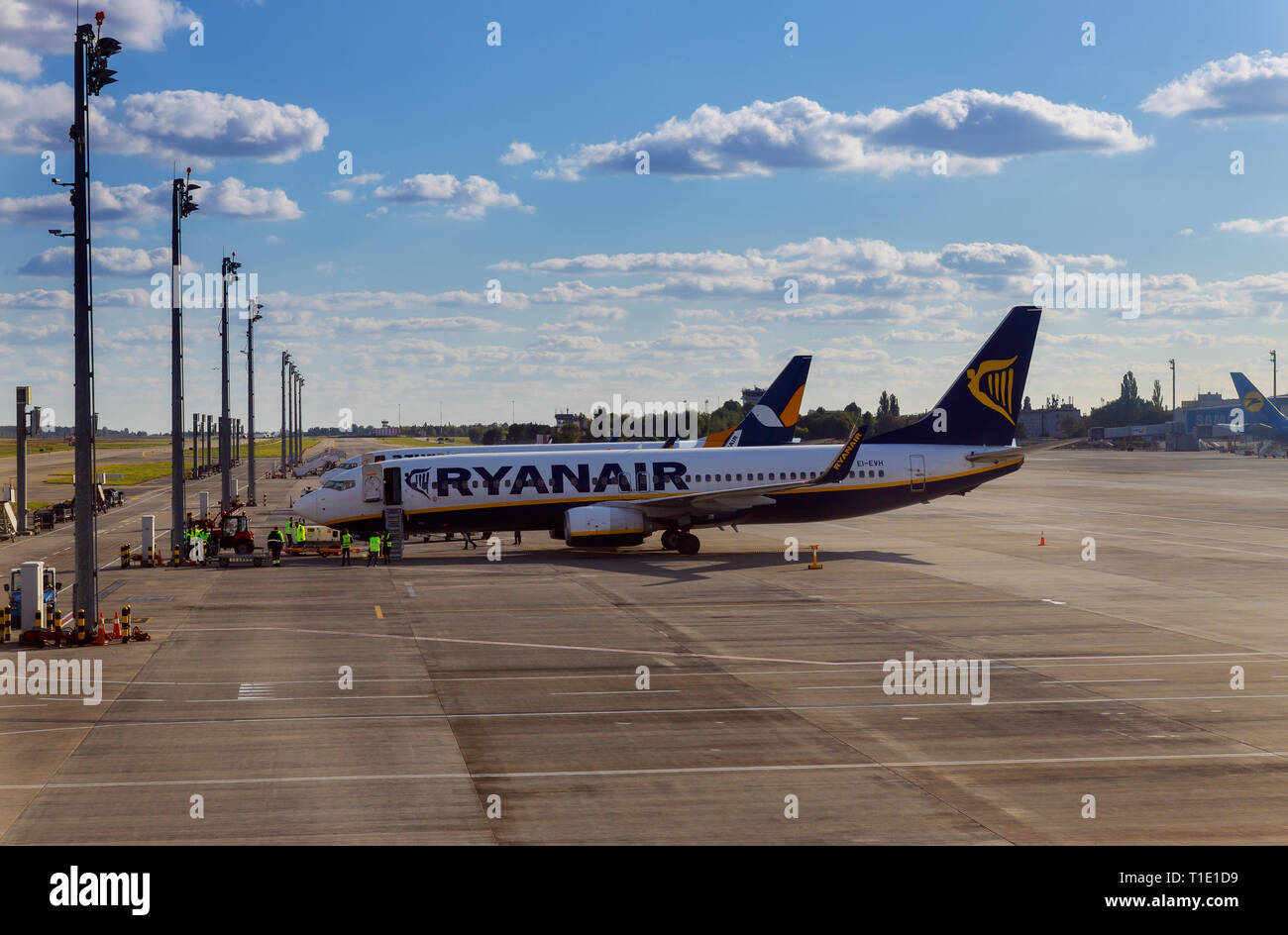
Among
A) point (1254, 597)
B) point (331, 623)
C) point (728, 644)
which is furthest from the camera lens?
point (1254, 597)

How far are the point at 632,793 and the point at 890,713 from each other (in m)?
7.36

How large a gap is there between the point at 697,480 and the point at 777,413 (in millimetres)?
28547

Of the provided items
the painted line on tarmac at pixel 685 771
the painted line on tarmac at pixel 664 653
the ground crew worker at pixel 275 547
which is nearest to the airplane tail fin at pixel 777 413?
the ground crew worker at pixel 275 547

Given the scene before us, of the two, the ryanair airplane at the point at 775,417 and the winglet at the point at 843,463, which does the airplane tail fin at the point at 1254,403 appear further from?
the winglet at the point at 843,463

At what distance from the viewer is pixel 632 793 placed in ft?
57.6

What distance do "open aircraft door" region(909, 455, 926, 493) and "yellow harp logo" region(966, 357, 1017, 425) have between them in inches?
172

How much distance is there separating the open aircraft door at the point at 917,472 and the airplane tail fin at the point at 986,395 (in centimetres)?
123

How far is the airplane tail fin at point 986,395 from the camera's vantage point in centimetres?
5481

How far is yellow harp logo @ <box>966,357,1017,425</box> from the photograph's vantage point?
54969 millimetres

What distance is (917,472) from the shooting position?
5359 centimetres

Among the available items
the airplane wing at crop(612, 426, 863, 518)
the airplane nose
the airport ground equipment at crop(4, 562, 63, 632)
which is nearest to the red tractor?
the airplane nose

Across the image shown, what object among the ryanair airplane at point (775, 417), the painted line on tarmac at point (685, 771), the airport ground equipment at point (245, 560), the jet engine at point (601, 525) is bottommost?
the painted line on tarmac at point (685, 771)
